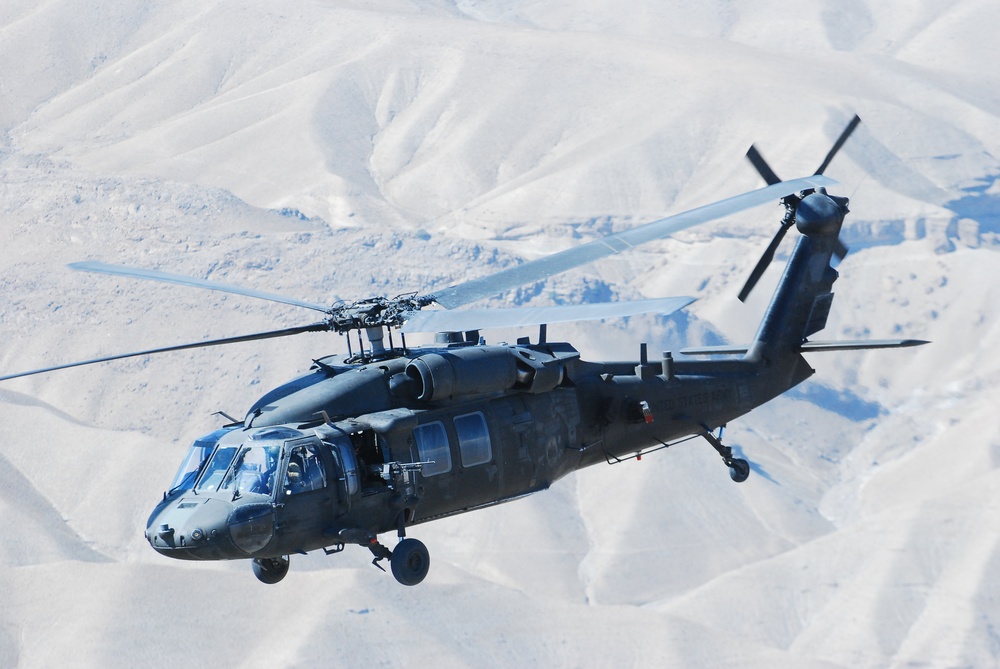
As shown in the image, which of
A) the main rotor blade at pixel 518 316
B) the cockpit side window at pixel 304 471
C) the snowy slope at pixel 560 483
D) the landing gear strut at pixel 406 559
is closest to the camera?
the main rotor blade at pixel 518 316

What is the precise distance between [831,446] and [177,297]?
81649 millimetres

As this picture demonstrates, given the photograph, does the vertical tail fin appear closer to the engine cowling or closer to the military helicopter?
the military helicopter

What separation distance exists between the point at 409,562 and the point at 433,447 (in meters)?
1.96

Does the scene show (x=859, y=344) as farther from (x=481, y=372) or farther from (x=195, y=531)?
(x=195, y=531)

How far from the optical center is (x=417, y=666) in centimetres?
11362

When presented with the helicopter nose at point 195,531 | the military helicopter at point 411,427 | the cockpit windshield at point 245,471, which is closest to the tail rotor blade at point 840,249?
the military helicopter at point 411,427

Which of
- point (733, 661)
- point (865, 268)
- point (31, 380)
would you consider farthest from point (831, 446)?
point (31, 380)

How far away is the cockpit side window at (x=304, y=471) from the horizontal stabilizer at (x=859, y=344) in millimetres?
9420

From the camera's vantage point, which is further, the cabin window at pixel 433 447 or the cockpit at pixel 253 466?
the cabin window at pixel 433 447

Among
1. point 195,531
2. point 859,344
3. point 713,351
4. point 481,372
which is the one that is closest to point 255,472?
point 195,531

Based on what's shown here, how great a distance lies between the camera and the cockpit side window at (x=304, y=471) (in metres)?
20.8

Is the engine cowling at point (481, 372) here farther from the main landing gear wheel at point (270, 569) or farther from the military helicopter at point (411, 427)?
the main landing gear wheel at point (270, 569)

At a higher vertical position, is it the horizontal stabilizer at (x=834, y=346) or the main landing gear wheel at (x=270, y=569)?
the horizontal stabilizer at (x=834, y=346)

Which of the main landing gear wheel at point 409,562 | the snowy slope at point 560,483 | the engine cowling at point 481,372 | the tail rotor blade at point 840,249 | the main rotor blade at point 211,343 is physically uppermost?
the main rotor blade at point 211,343
